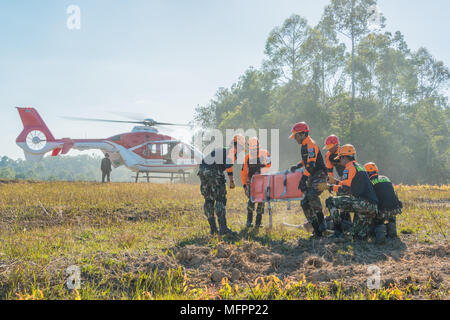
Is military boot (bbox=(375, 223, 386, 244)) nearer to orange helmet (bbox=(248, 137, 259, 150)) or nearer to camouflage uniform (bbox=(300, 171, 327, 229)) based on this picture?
camouflage uniform (bbox=(300, 171, 327, 229))

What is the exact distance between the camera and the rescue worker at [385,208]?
6176 millimetres

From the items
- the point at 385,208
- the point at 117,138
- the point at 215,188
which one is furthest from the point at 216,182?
the point at 117,138

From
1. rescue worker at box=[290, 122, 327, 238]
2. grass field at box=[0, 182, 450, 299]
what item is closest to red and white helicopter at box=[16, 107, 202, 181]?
grass field at box=[0, 182, 450, 299]

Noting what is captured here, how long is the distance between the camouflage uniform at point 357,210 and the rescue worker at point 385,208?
167mm

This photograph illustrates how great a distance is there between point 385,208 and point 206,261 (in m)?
3.55

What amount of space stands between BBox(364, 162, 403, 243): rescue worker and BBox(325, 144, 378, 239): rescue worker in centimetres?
18

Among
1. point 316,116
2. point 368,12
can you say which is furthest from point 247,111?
point 368,12

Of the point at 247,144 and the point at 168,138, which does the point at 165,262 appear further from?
the point at 168,138

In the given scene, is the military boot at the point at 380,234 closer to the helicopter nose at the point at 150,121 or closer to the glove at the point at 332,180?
the glove at the point at 332,180

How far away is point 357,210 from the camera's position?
6051 mm

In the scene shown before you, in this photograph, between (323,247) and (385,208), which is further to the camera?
(385,208)

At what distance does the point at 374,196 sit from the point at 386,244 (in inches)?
37.0

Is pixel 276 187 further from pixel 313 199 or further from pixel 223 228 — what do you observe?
pixel 223 228

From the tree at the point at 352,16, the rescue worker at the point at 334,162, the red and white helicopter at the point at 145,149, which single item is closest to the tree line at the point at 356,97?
the tree at the point at 352,16
